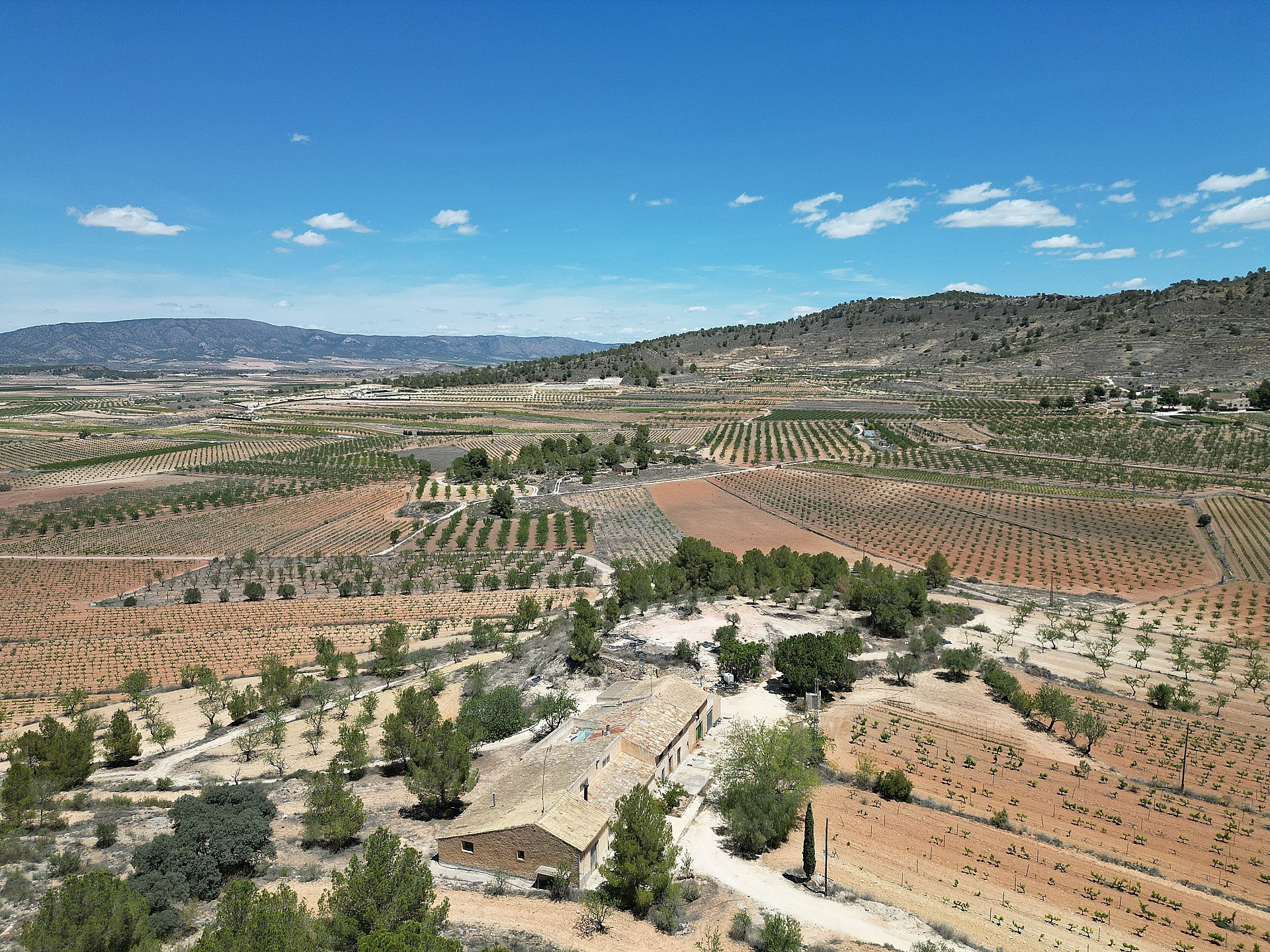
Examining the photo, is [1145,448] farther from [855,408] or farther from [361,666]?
[361,666]

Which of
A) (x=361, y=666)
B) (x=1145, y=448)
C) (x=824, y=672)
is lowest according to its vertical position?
(x=361, y=666)

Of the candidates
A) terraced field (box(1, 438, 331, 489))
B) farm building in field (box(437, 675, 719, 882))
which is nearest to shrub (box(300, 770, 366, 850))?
farm building in field (box(437, 675, 719, 882))

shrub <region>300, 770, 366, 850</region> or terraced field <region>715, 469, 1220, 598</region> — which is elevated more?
terraced field <region>715, 469, 1220, 598</region>

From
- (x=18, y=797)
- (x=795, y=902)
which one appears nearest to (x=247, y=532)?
(x=18, y=797)

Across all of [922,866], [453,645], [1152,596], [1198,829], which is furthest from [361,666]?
[1152,596]

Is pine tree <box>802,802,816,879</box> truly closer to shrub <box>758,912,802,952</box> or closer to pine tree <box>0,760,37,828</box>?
shrub <box>758,912,802,952</box>

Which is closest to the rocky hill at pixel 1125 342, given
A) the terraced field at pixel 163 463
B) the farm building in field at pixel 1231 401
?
the farm building in field at pixel 1231 401

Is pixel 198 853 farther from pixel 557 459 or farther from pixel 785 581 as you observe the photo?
pixel 557 459
